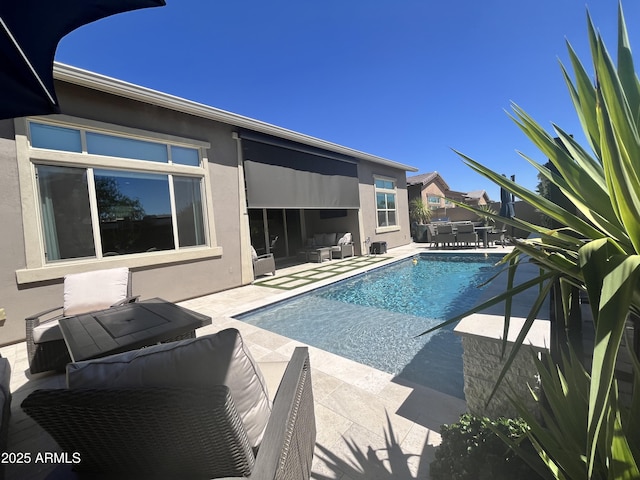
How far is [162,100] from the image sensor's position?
505 cm

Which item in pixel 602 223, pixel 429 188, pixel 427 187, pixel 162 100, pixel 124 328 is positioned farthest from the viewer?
pixel 429 188

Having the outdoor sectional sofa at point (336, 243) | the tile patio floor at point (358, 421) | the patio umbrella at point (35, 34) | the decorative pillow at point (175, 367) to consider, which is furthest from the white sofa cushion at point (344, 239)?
the decorative pillow at point (175, 367)

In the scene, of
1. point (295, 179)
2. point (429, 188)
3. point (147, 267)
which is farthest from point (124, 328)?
point (429, 188)

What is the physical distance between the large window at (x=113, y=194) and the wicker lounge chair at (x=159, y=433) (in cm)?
463

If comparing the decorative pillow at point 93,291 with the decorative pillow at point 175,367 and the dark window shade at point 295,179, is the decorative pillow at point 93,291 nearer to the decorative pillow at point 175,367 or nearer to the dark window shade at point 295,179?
the decorative pillow at point 175,367

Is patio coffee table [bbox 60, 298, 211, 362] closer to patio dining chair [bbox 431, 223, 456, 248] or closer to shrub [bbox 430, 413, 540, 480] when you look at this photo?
shrub [bbox 430, 413, 540, 480]

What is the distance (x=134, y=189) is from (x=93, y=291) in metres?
2.46

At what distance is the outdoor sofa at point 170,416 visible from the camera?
88 cm

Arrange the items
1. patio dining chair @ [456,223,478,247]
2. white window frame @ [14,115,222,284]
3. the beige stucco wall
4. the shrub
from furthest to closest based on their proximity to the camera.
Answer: patio dining chair @ [456,223,478,247]
white window frame @ [14,115,222,284]
the beige stucco wall
the shrub

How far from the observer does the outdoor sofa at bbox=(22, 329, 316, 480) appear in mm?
878

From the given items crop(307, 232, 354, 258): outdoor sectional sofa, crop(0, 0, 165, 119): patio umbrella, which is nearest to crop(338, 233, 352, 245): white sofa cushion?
crop(307, 232, 354, 258): outdoor sectional sofa

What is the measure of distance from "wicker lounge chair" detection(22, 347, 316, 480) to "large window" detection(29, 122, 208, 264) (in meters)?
4.63

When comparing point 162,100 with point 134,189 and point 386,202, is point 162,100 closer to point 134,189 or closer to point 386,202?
point 134,189

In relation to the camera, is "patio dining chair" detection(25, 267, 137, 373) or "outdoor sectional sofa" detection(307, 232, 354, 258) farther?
"outdoor sectional sofa" detection(307, 232, 354, 258)
